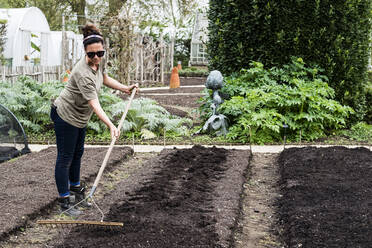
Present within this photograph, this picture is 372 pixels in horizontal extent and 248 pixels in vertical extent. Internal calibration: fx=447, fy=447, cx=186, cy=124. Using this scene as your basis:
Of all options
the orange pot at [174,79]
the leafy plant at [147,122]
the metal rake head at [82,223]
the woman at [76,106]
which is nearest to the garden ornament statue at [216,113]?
the leafy plant at [147,122]

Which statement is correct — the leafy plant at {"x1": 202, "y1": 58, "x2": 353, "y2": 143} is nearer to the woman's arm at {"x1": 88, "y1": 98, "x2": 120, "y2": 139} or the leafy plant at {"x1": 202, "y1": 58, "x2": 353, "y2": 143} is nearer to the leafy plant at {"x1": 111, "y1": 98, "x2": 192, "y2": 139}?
the leafy plant at {"x1": 111, "y1": 98, "x2": 192, "y2": 139}

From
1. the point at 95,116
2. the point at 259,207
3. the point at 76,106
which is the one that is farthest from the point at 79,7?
the point at 259,207

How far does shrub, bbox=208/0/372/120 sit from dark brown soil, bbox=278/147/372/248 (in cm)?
278

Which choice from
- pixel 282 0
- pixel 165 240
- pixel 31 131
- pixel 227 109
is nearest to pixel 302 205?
pixel 165 240

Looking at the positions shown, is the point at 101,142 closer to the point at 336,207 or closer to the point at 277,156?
the point at 277,156

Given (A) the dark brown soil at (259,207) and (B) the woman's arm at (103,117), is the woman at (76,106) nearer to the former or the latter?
(B) the woman's arm at (103,117)

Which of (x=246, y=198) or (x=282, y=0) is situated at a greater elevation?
(x=282, y=0)

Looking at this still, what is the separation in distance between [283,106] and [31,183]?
201 inches

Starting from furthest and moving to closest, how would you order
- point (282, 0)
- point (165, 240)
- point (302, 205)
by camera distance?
point (282, 0) → point (302, 205) → point (165, 240)

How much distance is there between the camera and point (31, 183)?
538 centimetres

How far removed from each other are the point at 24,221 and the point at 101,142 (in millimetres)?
4395

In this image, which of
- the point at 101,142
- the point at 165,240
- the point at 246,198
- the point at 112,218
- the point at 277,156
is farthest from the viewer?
the point at 101,142

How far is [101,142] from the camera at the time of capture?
848 centimetres

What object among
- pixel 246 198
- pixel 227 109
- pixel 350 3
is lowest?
pixel 246 198
